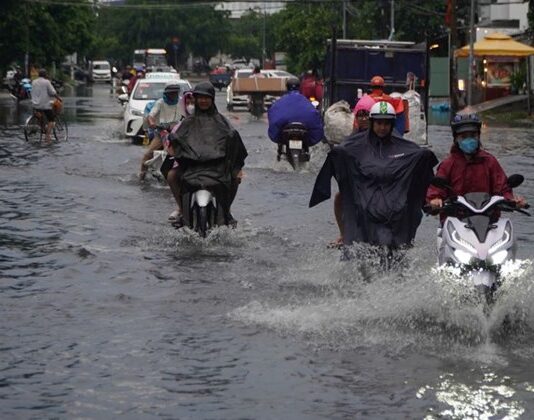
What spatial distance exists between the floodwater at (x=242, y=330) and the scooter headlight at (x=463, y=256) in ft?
0.62

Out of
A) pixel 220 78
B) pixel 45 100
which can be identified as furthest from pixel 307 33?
pixel 45 100

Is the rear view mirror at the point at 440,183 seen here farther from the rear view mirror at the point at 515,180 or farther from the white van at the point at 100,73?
the white van at the point at 100,73

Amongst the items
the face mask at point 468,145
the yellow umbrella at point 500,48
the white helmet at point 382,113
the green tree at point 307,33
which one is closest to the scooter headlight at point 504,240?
the face mask at point 468,145

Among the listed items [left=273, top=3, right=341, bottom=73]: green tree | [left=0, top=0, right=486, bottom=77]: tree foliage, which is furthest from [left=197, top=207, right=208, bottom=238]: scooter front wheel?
[left=273, top=3, right=341, bottom=73]: green tree

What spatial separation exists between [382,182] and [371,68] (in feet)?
60.7

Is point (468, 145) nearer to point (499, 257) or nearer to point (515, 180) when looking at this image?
point (515, 180)

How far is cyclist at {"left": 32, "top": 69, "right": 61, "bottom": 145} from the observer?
31.4 metres

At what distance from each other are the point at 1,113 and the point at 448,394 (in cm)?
4133

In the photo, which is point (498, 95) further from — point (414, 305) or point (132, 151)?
point (414, 305)

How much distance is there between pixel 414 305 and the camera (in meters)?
10.3

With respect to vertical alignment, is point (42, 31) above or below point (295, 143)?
above

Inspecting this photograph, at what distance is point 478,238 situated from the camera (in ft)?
32.6

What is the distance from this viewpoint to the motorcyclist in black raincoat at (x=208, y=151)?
14.6m

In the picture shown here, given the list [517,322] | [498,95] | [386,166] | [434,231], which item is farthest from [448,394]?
[498,95]
